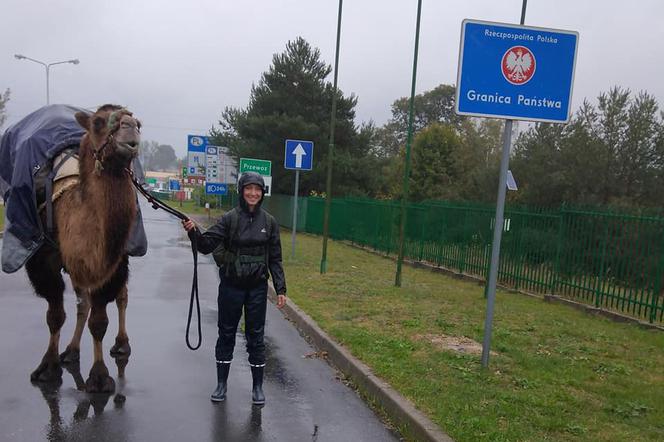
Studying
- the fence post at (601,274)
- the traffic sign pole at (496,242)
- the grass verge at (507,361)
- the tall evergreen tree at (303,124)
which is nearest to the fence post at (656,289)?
the grass verge at (507,361)

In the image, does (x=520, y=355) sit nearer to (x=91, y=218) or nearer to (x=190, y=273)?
(x=91, y=218)

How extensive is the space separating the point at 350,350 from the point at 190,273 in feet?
24.7

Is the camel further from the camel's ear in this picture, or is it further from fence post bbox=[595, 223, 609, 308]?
fence post bbox=[595, 223, 609, 308]

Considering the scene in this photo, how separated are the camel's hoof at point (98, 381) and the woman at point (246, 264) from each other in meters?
0.94

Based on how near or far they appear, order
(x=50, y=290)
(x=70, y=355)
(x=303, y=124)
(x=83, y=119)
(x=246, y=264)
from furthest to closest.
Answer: (x=303, y=124)
(x=70, y=355)
(x=50, y=290)
(x=246, y=264)
(x=83, y=119)

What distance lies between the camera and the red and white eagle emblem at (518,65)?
6.18 m

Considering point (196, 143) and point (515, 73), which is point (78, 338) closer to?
point (515, 73)

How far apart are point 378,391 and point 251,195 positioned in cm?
217

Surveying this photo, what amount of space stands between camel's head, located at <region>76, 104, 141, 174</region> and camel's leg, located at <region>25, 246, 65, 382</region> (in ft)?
4.89

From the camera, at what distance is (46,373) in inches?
219

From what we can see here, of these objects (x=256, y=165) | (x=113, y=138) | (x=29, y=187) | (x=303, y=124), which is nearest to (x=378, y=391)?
(x=113, y=138)

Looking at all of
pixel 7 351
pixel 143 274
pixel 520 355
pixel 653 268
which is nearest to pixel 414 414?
pixel 520 355

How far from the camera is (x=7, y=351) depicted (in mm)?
6398

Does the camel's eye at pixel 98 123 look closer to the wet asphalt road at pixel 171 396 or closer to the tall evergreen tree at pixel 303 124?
the wet asphalt road at pixel 171 396
